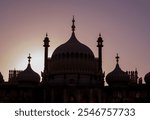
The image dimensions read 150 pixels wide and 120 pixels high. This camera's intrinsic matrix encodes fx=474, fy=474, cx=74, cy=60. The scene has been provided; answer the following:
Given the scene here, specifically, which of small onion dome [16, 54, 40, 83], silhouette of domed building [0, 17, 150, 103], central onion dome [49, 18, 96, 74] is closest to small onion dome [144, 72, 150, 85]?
silhouette of domed building [0, 17, 150, 103]

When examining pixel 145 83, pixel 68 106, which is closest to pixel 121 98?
pixel 145 83

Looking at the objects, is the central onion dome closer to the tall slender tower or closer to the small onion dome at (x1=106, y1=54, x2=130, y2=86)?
the tall slender tower

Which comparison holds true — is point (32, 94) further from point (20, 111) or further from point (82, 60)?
point (20, 111)

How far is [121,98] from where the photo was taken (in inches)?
1832

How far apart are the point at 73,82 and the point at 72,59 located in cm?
297

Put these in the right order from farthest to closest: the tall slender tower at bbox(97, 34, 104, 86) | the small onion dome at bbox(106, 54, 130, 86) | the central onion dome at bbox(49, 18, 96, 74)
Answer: the tall slender tower at bbox(97, 34, 104, 86)
the small onion dome at bbox(106, 54, 130, 86)
the central onion dome at bbox(49, 18, 96, 74)

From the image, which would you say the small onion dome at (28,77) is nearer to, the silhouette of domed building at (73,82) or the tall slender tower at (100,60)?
the silhouette of domed building at (73,82)

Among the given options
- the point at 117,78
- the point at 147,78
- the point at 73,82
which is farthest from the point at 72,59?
the point at 147,78

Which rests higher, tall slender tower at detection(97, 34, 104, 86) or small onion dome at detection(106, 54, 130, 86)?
tall slender tower at detection(97, 34, 104, 86)

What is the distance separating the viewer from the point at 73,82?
157 ft

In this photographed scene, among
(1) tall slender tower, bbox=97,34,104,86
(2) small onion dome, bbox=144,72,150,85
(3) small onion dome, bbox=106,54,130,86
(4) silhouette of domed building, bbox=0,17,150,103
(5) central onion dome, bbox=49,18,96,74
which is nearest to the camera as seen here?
(4) silhouette of domed building, bbox=0,17,150,103

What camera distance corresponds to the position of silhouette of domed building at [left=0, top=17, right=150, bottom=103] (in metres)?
46.2

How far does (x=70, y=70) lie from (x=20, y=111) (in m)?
31.9

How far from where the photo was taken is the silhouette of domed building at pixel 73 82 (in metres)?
46.2
